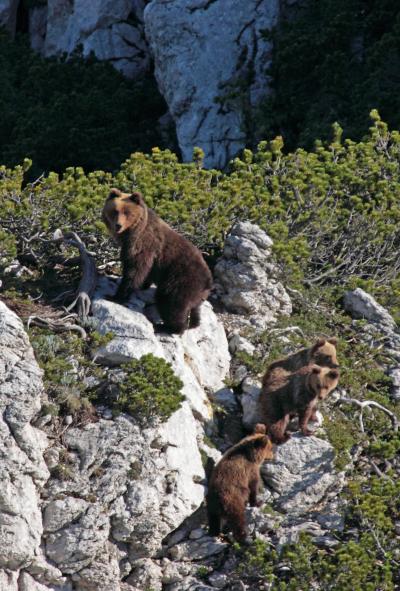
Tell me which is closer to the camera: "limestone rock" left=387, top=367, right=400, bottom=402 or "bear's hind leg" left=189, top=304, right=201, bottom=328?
"bear's hind leg" left=189, top=304, right=201, bottom=328

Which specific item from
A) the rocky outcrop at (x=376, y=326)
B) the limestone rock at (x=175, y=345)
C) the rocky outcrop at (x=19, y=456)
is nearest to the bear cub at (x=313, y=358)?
the limestone rock at (x=175, y=345)

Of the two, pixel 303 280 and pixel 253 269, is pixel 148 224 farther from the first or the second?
pixel 303 280

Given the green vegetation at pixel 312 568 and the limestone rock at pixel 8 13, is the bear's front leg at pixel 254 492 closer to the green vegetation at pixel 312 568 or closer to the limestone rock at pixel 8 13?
the green vegetation at pixel 312 568

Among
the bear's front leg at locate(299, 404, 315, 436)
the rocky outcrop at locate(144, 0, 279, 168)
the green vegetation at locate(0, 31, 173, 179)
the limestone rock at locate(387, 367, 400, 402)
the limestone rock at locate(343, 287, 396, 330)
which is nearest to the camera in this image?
the bear's front leg at locate(299, 404, 315, 436)

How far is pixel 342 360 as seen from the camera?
1409 centimetres

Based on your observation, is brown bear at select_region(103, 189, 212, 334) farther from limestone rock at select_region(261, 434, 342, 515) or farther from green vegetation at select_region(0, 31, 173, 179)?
green vegetation at select_region(0, 31, 173, 179)

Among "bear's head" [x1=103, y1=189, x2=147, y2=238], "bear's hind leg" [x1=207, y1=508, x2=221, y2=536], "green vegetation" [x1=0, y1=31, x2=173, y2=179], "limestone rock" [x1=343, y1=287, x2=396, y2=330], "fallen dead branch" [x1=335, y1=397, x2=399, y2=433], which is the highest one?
"bear's head" [x1=103, y1=189, x2=147, y2=238]

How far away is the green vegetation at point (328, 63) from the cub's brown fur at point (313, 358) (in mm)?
9250

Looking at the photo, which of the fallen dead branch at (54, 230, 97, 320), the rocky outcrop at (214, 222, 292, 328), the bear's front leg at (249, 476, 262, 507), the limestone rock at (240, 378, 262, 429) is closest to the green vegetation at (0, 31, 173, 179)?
the rocky outcrop at (214, 222, 292, 328)

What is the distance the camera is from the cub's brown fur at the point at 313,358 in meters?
12.8

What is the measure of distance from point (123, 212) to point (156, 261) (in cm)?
64

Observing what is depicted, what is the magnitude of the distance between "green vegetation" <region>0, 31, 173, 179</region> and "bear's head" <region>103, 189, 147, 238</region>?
10.0m

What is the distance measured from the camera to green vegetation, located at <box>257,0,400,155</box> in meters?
22.0

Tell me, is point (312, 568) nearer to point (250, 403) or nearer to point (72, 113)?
point (250, 403)
